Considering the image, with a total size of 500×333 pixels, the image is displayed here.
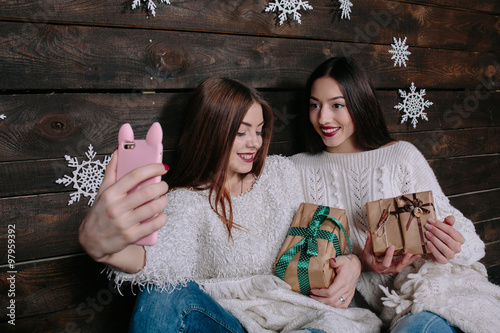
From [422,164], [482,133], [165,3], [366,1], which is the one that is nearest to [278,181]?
[422,164]

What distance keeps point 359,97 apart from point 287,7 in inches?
22.1

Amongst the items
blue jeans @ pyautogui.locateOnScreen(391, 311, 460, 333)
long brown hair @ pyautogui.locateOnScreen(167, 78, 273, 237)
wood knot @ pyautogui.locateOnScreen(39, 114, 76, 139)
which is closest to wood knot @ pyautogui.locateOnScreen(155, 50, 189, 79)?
long brown hair @ pyautogui.locateOnScreen(167, 78, 273, 237)

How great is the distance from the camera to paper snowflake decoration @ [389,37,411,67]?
210cm

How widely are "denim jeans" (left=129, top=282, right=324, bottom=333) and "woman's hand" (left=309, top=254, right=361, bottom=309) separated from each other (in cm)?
20

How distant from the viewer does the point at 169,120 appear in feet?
5.30

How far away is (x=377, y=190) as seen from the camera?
5.41 ft

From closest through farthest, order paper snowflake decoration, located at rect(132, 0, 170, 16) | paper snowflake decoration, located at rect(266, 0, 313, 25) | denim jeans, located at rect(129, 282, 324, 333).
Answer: denim jeans, located at rect(129, 282, 324, 333)
paper snowflake decoration, located at rect(132, 0, 170, 16)
paper snowflake decoration, located at rect(266, 0, 313, 25)

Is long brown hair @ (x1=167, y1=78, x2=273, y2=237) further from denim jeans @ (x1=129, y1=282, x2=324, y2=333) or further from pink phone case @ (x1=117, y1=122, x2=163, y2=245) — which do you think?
pink phone case @ (x1=117, y1=122, x2=163, y2=245)

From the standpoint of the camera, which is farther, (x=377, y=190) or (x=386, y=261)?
(x=377, y=190)

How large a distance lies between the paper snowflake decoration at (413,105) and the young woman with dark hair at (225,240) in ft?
2.87

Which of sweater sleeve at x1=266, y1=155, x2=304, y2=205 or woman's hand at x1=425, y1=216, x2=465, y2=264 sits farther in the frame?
sweater sleeve at x1=266, y1=155, x2=304, y2=205

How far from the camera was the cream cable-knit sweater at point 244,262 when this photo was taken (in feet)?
4.01

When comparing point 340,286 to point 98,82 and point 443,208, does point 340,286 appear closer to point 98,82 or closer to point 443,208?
point 443,208

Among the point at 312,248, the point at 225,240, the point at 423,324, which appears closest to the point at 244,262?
the point at 225,240
